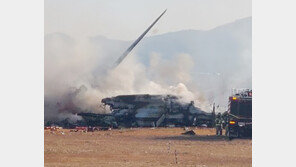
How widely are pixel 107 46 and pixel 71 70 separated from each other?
23.1 ft

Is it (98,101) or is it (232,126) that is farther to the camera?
(98,101)

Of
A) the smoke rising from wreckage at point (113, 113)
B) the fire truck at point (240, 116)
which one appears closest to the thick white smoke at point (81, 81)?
the smoke rising from wreckage at point (113, 113)

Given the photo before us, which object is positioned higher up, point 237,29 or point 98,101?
point 237,29

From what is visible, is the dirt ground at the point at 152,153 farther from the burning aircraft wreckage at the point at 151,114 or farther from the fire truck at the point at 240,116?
the burning aircraft wreckage at the point at 151,114

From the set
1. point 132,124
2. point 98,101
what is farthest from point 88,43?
point 132,124

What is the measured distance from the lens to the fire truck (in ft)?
139

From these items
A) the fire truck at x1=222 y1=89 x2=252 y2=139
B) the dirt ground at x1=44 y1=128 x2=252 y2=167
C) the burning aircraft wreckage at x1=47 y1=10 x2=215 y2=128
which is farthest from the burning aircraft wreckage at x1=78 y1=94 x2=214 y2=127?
the dirt ground at x1=44 y1=128 x2=252 y2=167

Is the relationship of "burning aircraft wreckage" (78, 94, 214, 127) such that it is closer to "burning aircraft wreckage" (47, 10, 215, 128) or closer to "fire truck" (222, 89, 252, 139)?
"burning aircraft wreckage" (47, 10, 215, 128)

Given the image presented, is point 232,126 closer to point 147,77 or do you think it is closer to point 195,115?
point 195,115

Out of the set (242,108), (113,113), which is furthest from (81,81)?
(242,108)

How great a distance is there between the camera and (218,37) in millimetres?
111875

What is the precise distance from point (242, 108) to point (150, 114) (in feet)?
83.9

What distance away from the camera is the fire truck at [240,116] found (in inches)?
1668

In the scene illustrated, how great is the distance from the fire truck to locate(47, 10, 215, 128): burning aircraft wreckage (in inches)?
874
